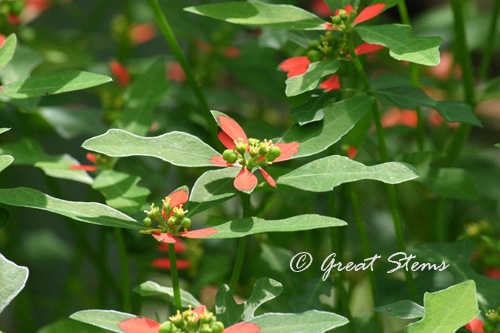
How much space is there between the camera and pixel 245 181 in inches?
19.5

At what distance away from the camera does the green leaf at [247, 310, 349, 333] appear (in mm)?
437

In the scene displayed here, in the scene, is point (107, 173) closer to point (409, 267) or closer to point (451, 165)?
point (409, 267)

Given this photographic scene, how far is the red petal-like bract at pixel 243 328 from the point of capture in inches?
17.9

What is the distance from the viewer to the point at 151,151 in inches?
19.6

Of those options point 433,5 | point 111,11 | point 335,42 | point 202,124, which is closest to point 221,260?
point 202,124

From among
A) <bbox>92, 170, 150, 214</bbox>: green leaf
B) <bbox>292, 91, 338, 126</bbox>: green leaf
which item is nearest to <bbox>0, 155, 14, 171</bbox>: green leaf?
<bbox>92, 170, 150, 214</bbox>: green leaf

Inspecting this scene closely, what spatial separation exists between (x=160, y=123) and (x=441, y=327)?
19.5 inches

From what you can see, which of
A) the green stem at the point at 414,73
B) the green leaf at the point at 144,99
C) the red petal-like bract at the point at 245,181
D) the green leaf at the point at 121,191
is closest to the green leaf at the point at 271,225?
the red petal-like bract at the point at 245,181

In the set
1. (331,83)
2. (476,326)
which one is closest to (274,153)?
(331,83)

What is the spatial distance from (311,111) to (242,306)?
184mm

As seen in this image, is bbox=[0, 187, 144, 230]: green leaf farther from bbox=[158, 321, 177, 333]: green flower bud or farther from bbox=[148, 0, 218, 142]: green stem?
bbox=[148, 0, 218, 142]: green stem

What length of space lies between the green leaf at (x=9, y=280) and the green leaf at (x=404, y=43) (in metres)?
0.35

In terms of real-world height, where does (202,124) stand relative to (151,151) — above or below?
below

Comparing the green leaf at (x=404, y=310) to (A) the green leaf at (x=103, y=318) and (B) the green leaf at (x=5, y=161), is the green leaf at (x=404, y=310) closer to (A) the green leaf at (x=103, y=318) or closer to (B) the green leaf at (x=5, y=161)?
(A) the green leaf at (x=103, y=318)
